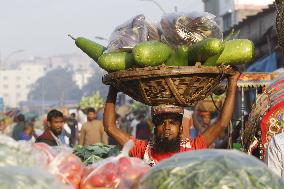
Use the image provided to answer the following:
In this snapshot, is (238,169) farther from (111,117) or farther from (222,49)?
(111,117)

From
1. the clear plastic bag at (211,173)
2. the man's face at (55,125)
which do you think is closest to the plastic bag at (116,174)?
the clear plastic bag at (211,173)

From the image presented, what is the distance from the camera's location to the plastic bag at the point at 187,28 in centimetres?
405

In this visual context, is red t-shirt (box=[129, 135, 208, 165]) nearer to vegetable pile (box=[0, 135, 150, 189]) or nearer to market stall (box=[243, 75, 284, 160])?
market stall (box=[243, 75, 284, 160])

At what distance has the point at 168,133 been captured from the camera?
414 centimetres

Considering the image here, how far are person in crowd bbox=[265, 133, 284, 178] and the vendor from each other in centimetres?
44

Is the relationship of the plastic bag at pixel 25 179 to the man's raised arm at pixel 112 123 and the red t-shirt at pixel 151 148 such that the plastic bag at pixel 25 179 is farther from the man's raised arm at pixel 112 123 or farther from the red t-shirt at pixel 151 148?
the man's raised arm at pixel 112 123

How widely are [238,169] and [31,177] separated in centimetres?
61

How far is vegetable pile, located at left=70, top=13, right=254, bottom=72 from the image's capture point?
3801 millimetres

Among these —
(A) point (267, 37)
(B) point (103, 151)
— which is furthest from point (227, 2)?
(B) point (103, 151)

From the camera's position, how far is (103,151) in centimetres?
666

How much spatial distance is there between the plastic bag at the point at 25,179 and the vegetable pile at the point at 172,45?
6.04 ft

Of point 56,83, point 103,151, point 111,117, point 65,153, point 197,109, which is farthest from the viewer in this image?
point 56,83

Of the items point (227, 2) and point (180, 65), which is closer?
point (180, 65)

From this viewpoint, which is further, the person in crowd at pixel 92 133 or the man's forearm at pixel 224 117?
the person in crowd at pixel 92 133
